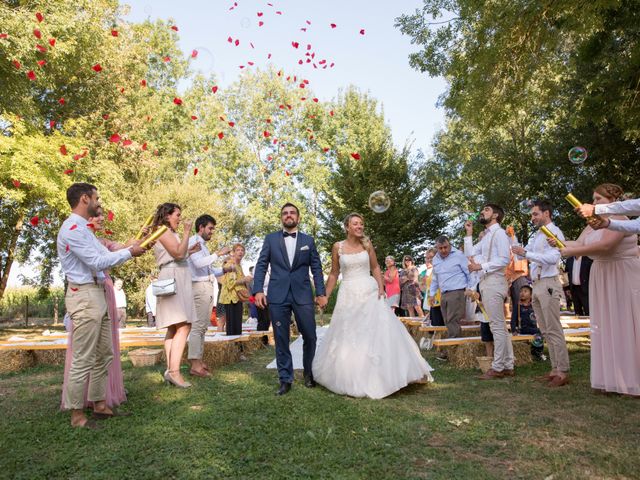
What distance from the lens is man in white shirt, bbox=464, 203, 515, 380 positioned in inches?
313

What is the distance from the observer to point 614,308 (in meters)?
6.62

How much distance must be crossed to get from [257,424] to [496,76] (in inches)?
398


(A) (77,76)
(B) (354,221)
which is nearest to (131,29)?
(A) (77,76)

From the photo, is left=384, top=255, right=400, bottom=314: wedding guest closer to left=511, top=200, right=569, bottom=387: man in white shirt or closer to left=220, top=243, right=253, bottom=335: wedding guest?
left=220, top=243, right=253, bottom=335: wedding guest

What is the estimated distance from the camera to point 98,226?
6098 millimetres

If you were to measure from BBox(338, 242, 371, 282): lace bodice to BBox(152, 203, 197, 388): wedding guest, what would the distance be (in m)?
2.21

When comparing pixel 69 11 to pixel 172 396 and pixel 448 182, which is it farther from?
pixel 448 182

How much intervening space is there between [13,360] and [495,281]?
8806 millimetres

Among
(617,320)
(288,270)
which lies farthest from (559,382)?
(288,270)

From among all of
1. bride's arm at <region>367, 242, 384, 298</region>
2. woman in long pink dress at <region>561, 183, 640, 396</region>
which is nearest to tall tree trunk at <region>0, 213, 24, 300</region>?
bride's arm at <region>367, 242, 384, 298</region>

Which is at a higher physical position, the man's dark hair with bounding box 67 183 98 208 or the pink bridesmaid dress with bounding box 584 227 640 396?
the man's dark hair with bounding box 67 183 98 208

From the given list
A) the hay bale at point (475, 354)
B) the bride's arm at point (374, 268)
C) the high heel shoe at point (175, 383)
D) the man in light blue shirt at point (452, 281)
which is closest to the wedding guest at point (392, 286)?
the man in light blue shirt at point (452, 281)

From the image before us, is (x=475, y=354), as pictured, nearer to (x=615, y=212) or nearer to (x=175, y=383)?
(x=615, y=212)

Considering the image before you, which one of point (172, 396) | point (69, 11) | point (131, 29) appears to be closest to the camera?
point (172, 396)
